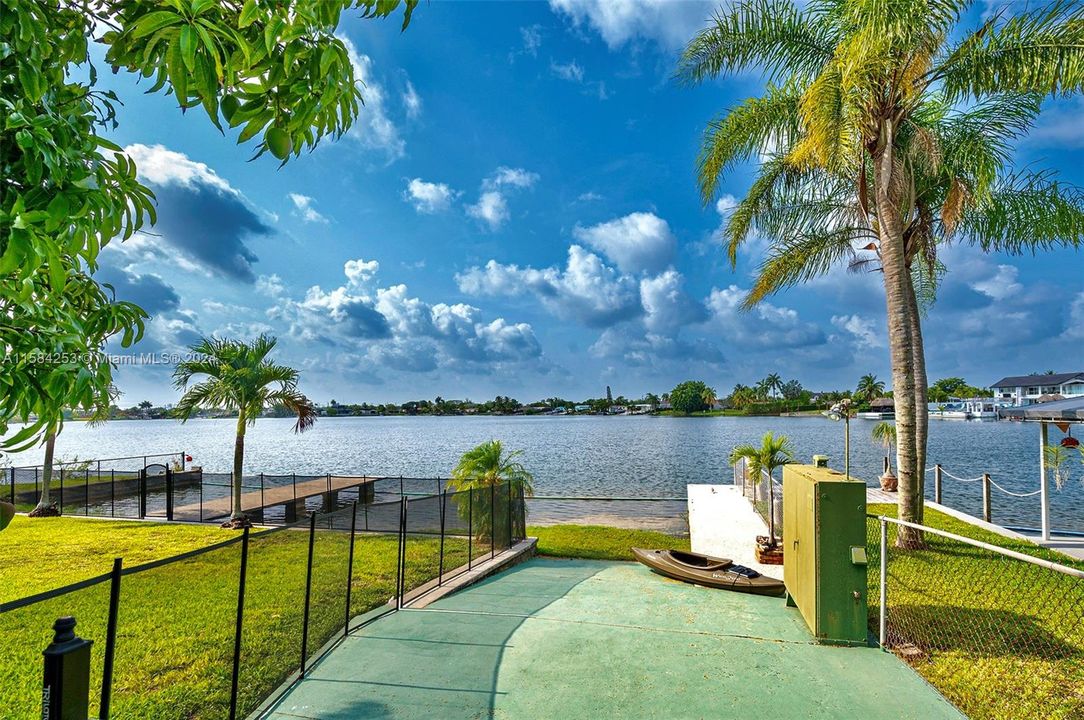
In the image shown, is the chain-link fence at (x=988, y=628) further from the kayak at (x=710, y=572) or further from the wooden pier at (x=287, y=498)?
the wooden pier at (x=287, y=498)

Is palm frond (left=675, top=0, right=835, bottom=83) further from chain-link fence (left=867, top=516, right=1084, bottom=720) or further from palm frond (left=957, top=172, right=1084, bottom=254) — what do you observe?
chain-link fence (left=867, top=516, right=1084, bottom=720)

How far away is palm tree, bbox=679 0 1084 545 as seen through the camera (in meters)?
9.43

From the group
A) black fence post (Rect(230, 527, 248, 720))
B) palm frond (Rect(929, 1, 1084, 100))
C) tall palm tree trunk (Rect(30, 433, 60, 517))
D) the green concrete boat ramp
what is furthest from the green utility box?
tall palm tree trunk (Rect(30, 433, 60, 517))

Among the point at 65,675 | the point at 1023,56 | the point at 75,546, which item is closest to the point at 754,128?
the point at 1023,56

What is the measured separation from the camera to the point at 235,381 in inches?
610

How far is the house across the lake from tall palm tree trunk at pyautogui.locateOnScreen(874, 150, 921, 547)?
102 m

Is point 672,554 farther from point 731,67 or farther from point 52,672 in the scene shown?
point 731,67

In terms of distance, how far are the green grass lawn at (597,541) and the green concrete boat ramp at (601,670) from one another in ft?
20.9

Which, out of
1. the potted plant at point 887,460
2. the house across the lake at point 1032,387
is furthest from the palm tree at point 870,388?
the potted plant at point 887,460

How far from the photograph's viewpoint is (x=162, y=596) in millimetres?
4434

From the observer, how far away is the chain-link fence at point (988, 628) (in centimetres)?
473

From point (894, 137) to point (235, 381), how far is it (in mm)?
16884

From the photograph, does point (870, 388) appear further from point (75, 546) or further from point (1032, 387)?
point (75, 546)

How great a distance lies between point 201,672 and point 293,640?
106 centimetres
